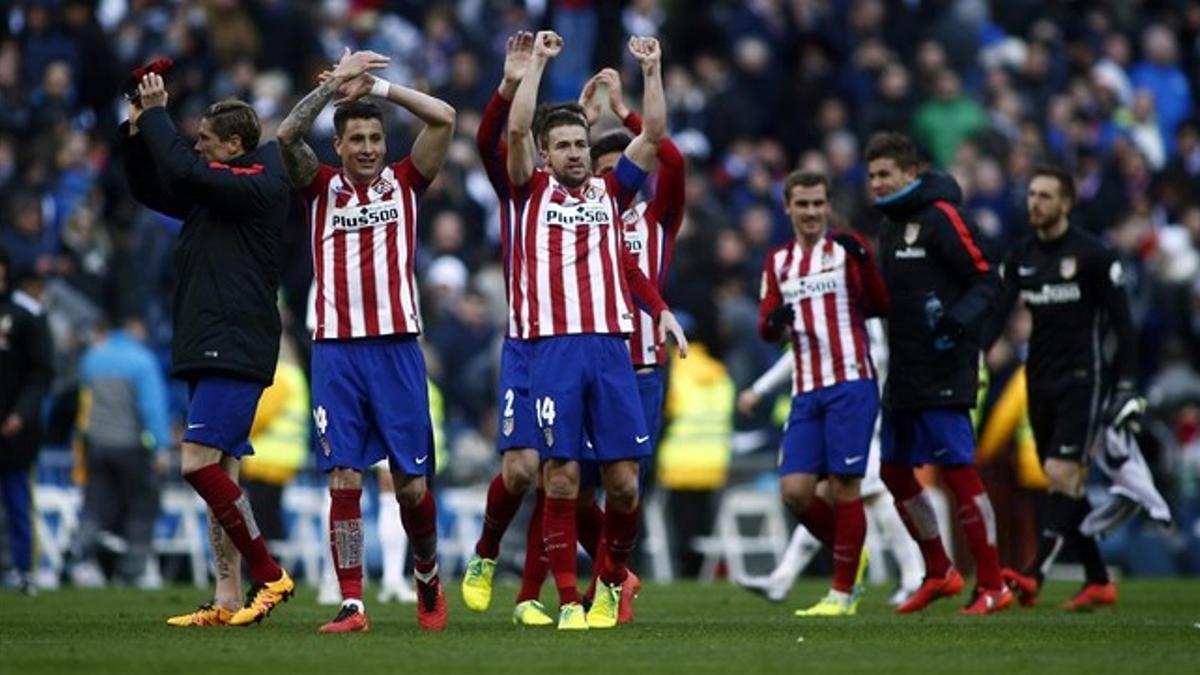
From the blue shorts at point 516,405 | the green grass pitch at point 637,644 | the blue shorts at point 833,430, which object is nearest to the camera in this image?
the green grass pitch at point 637,644

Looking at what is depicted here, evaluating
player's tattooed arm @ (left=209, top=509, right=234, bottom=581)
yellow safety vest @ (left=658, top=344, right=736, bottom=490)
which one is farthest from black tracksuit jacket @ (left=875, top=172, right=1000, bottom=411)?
yellow safety vest @ (left=658, top=344, right=736, bottom=490)

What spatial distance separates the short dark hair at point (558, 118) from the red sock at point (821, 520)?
134 inches

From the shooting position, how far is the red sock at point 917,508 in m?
15.8

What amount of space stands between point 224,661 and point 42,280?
31.9 ft

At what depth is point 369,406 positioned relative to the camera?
12.8m

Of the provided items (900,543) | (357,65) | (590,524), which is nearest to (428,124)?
(357,65)

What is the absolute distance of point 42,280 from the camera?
65.5 feet

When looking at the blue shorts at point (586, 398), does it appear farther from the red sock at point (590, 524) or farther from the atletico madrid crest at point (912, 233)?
the atletico madrid crest at point (912, 233)

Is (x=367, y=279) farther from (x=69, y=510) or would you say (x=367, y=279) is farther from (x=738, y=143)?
(x=738, y=143)

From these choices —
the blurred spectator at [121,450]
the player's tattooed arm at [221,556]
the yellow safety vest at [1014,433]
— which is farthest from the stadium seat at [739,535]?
the player's tattooed arm at [221,556]

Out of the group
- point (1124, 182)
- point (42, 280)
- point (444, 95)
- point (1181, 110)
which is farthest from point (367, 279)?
point (1181, 110)

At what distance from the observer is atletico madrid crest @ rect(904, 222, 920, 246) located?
1568 centimetres

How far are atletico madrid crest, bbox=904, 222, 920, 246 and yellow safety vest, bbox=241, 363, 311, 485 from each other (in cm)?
609

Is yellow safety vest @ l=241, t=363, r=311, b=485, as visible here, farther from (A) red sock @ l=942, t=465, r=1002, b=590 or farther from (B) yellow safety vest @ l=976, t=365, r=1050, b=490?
(A) red sock @ l=942, t=465, r=1002, b=590
